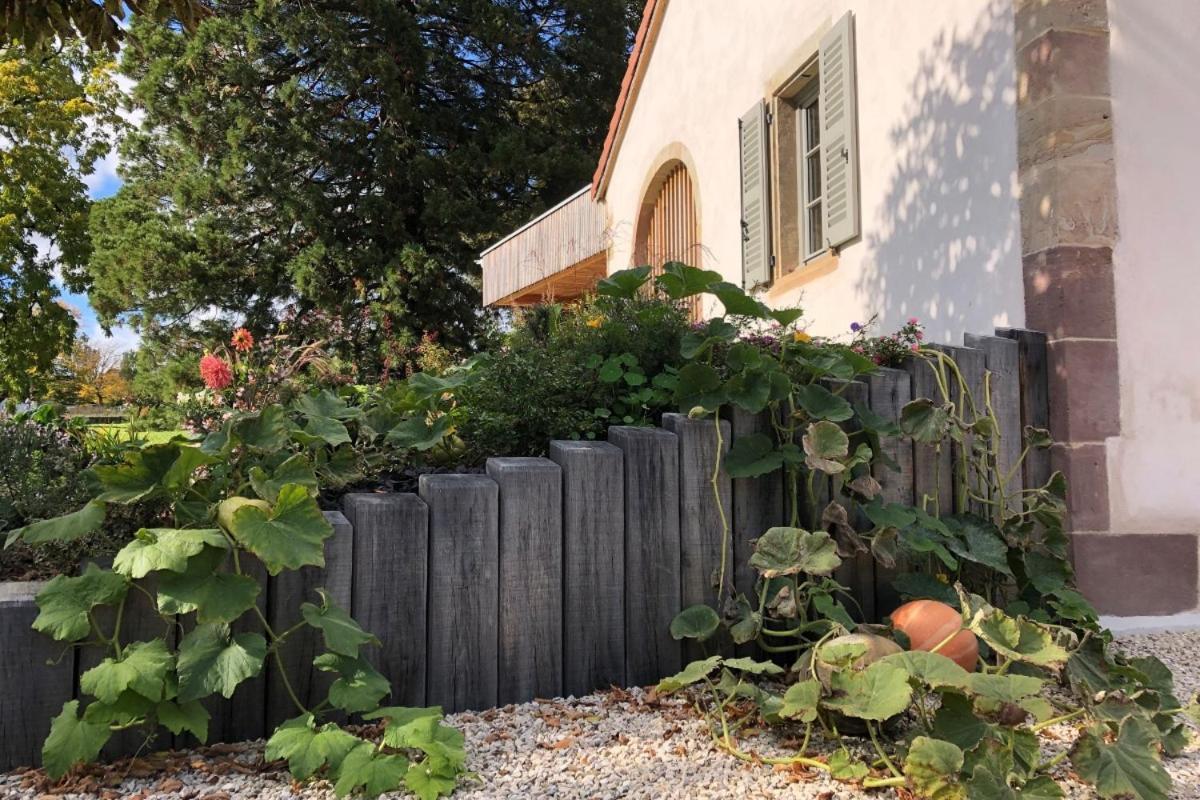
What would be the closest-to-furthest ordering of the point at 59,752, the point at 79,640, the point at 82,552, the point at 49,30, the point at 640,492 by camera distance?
the point at 59,752 < the point at 79,640 < the point at 82,552 < the point at 640,492 < the point at 49,30

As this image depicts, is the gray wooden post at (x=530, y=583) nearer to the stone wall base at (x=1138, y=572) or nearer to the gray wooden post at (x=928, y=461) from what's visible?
the gray wooden post at (x=928, y=461)

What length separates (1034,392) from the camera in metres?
3.27

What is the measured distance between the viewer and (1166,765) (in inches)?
83.3

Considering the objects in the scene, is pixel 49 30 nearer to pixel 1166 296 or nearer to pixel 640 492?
pixel 640 492

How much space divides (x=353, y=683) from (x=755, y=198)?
197 inches

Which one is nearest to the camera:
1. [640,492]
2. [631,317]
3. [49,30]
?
[640,492]

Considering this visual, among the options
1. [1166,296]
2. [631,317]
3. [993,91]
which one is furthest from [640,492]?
[993,91]

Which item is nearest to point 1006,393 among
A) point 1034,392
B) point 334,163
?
point 1034,392

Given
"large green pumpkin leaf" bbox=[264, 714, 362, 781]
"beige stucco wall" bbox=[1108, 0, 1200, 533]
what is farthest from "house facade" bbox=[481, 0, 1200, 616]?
"large green pumpkin leaf" bbox=[264, 714, 362, 781]

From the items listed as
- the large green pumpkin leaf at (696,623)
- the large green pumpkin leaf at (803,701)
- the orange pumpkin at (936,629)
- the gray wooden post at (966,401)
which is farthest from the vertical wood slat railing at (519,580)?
the large green pumpkin leaf at (803,701)

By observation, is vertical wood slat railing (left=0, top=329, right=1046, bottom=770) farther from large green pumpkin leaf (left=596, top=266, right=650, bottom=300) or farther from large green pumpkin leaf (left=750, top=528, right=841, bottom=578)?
large green pumpkin leaf (left=596, top=266, right=650, bottom=300)

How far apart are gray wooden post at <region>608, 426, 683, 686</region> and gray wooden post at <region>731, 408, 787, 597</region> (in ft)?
0.70

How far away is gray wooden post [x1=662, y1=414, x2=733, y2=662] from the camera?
2648 mm

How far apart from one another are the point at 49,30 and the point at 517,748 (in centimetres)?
512
